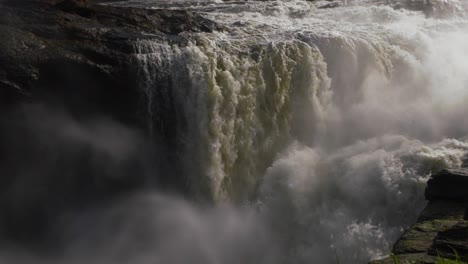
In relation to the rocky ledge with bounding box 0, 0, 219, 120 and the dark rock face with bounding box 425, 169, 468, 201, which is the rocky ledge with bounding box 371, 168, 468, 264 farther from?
the rocky ledge with bounding box 0, 0, 219, 120

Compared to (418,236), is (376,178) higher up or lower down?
lower down

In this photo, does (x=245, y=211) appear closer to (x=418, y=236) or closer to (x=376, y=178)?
(x=376, y=178)

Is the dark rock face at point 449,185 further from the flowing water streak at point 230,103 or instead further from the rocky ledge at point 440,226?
the flowing water streak at point 230,103

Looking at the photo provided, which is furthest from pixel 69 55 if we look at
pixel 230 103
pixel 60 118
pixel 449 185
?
Result: pixel 449 185

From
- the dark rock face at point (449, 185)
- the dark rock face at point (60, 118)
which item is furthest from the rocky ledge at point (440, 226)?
the dark rock face at point (60, 118)

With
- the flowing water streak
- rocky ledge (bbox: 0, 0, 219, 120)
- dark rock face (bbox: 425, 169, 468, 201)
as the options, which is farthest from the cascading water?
dark rock face (bbox: 425, 169, 468, 201)

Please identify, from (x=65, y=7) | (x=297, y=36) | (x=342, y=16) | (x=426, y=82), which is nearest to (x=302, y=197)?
(x=297, y=36)
